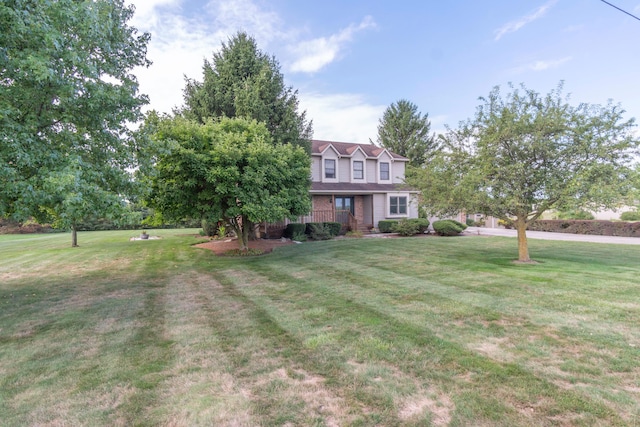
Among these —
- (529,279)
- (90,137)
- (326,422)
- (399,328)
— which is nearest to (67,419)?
(326,422)

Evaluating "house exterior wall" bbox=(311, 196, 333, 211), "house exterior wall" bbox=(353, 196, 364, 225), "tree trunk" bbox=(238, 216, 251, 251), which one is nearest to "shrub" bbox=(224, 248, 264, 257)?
"tree trunk" bbox=(238, 216, 251, 251)

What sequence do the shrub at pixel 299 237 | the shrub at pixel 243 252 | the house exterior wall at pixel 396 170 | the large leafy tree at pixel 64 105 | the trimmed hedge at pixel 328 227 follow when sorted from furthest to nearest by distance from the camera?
the house exterior wall at pixel 396 170 < the trimmed hedge at pixel 328 227 < the shrub at pixel 299 237 < the shrub at pixel 243 252 < the large leafy tree at pixel 64 105

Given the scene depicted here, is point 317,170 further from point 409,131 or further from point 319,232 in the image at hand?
point 409,131

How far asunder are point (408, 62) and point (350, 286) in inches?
642

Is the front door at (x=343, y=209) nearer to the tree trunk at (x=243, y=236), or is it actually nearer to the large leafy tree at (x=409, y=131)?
the tree trunk at (x=243, y=236)

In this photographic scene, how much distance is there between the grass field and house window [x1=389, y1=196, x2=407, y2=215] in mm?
14875

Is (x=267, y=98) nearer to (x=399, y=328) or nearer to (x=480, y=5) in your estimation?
(x=480, y=5)

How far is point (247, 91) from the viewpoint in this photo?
Answer: 1653 cm

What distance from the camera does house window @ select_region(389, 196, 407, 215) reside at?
23355 mm

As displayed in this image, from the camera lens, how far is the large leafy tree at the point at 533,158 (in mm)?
8375

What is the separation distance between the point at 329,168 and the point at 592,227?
17.3m

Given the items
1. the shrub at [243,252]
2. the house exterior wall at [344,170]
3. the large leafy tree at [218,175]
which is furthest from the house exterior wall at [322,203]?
the large leafy tree at [218,175]

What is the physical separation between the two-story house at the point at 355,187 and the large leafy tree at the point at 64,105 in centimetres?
1458

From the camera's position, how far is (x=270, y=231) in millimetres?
19500
